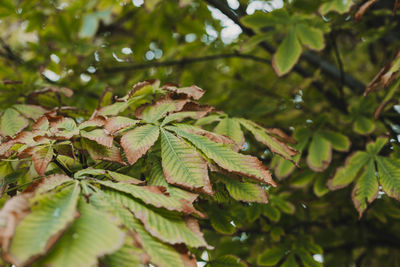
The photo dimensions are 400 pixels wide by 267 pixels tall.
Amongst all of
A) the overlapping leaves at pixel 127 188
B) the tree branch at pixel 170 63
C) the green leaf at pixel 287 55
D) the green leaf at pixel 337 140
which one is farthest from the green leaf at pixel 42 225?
the tree branch at pixel 170 63

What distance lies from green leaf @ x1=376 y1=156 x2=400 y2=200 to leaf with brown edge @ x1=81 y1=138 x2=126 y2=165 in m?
0.71

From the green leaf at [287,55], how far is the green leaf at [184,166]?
2.02 feet

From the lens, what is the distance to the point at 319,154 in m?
1.29

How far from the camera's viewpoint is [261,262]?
1286 mm

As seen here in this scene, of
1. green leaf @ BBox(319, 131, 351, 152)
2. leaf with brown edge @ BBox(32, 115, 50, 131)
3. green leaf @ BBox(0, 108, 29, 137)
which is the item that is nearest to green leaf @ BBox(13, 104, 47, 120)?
green leaf @ BBox(0, 108, 29, 137)

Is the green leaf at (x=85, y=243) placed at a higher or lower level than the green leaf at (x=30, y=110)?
higher

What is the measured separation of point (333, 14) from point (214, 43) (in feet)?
1.96

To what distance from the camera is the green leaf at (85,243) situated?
15.1 inches

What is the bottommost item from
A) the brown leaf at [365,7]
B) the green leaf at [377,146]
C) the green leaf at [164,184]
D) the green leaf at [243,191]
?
the green leaf at [377,146]

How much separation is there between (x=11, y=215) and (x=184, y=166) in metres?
0.31

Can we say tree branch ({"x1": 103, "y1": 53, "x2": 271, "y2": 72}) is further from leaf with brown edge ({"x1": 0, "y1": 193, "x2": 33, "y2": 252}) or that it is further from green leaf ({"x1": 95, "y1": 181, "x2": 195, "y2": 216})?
leaf with brown edge ({"x1": 0, "y1": 193, "x2": 33, "y2": 252})

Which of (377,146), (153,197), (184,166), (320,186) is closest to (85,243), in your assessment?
(153,197)

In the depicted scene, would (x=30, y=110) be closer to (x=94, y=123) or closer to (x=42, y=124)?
(x=42, y=124)

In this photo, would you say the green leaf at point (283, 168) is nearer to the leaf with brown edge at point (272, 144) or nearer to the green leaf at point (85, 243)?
the leaf with brown edge at point (272, 144)
